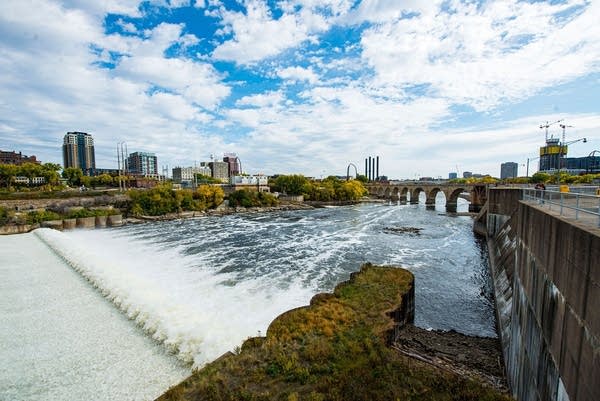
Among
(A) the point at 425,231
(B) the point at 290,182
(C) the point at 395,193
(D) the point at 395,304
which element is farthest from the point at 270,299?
(C) the point at 395,193

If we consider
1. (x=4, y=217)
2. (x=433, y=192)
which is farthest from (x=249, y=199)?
(x=433, y=192)

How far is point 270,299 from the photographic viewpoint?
20781 mm

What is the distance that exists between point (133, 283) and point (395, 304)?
1934 cm

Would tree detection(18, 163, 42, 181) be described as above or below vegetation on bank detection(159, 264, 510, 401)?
above

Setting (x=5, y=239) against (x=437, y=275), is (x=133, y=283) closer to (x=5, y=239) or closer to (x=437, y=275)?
(x=437, y=275)

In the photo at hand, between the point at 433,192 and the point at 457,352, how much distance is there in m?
102

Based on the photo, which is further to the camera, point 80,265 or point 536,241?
point 80,265

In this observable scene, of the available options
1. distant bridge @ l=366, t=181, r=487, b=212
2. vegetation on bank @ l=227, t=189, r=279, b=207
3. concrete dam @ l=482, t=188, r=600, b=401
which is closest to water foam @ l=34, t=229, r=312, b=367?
concrete dam @ l=482, t=188, r=600, b=401

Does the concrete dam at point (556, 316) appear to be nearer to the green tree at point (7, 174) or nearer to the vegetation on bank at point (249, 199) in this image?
the vegetation on bank at point (249, 199)

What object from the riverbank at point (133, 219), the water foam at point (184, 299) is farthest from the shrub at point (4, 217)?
the water foam at point (184, 299)

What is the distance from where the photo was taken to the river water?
16.5 m

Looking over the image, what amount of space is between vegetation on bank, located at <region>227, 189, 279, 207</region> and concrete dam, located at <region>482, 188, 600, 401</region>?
271 ft

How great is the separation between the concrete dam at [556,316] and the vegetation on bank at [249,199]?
271 ft

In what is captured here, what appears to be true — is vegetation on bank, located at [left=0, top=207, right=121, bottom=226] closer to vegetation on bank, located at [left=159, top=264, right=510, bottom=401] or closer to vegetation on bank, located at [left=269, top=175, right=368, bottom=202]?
vegetation on bank, located at [left=159, top=264, right=510, bottom=401]
